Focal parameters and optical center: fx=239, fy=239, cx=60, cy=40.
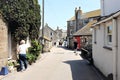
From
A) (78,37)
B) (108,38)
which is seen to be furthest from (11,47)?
(78,37)

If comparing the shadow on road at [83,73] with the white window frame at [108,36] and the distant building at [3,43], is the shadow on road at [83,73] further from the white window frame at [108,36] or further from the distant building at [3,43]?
the distant building at [3,43]

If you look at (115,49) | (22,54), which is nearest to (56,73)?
(22,54)

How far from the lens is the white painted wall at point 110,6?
44.2ft

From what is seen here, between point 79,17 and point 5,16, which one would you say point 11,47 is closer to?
point 5,16

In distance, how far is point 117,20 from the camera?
9.20 m

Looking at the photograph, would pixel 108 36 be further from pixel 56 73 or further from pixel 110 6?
pixel 110 6

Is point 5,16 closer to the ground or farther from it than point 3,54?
farther from it

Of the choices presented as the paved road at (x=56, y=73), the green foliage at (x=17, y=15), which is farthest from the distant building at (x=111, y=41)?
the green foliage at (x=17, y=15)

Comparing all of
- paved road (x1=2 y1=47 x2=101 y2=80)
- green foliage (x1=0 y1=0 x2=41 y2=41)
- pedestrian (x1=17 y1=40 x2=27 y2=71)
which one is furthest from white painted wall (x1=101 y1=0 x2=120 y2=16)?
pedestrian (x1=17 y1=40 x2=27 y2=71)

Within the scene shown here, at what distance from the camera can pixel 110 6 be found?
48.7 ft

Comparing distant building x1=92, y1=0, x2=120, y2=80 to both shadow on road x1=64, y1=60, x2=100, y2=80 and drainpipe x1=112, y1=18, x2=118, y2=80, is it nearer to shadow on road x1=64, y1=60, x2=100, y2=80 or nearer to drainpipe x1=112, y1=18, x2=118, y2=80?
drainpipe x1=112, y1=18, x2=118, y2=80

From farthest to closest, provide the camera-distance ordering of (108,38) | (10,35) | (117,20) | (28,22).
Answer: (28,22)
(10,35)
(108,38)
(117,20)

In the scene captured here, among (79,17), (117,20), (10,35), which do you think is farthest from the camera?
(79,17)

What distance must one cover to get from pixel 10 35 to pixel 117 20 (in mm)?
7966
